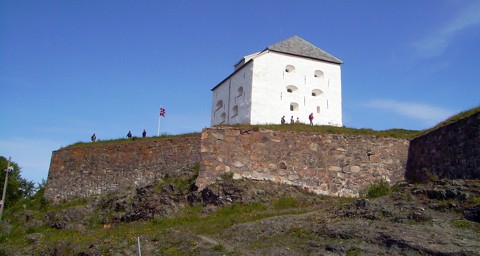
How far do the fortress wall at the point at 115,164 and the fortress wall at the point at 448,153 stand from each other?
10.9 meters

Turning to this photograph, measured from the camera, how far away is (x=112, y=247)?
15789mm

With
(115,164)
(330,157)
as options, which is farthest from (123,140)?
(330,157)

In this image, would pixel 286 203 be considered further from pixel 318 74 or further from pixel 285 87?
pixel 318 74

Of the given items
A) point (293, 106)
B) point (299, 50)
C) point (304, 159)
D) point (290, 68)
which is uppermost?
point (299, 50)

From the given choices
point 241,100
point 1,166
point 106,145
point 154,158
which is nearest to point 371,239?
point 154,158

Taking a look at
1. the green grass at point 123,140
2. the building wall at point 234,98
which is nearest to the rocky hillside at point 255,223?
the green grass at point 123,140

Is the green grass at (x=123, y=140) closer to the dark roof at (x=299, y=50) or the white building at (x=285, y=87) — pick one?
the white building at (x=285, y=87)

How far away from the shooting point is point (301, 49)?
128 feet

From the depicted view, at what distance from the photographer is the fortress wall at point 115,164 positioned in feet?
88.7

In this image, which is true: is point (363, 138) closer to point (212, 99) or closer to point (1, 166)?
point (212, 99)

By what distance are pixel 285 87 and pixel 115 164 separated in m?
14.4

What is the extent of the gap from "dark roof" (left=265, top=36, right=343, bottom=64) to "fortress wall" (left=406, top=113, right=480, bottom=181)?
53.2 ft

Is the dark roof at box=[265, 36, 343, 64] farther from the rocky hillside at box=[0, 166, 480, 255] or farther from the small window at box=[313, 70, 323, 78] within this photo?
the rocky hillside at box=[0, 166, 480, 255]

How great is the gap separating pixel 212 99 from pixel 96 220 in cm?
2112
